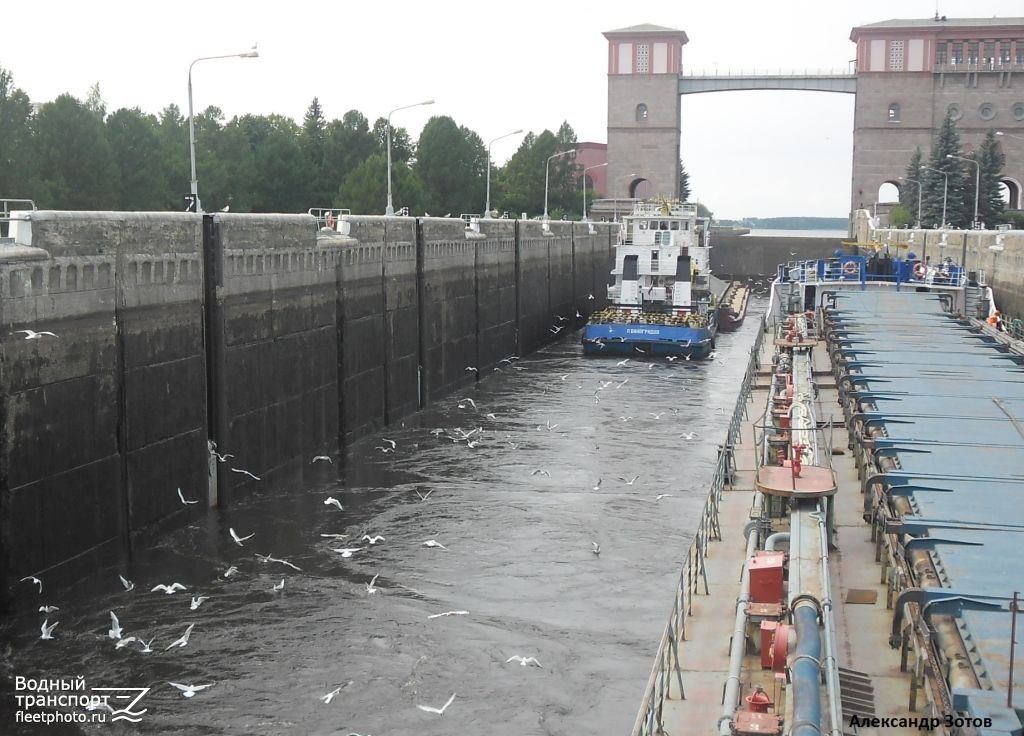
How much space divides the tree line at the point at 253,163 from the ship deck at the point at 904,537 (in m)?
40.5

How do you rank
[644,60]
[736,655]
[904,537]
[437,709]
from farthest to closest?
1. [644,60]
2. [437,709]
3. [904,537]
4. [736,655]

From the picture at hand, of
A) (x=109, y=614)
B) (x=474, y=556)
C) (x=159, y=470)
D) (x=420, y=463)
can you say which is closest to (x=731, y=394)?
(x=420, y=463)

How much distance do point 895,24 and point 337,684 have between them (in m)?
102

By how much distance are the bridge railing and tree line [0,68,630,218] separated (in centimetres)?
4055

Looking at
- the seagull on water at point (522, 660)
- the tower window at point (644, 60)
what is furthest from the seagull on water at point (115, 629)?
the tower window at point (644, 60)

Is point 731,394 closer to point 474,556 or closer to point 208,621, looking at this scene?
point 474,556

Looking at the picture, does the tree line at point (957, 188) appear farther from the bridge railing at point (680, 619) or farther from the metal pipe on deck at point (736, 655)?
the metal pipe on deck at point (736, 655)

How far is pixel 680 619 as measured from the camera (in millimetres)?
13195

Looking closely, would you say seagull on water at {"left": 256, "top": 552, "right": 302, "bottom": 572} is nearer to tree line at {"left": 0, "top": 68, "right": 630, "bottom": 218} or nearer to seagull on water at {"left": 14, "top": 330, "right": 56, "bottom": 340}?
seagull on water at {"left": 14, "top": 330, "right": 56, "bottom": 340}

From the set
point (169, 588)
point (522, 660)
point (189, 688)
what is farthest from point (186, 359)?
point (522, 660)

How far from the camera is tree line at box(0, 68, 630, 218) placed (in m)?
54.3

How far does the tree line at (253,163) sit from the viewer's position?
5431 centimetres

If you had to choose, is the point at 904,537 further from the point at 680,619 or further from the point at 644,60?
the point at 644,60

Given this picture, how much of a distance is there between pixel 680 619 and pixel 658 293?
43.5 metres
